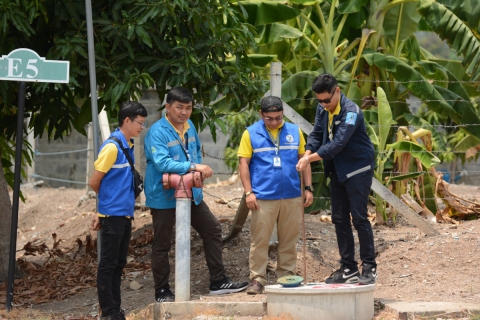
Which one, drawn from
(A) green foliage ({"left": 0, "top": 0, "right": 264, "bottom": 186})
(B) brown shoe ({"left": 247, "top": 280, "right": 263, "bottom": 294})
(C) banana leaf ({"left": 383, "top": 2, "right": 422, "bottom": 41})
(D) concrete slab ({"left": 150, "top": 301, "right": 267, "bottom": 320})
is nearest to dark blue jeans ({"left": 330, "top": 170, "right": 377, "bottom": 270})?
(B) brown shoe ({"left": 247, "top": 280, "right": 263, "bottom": 294})

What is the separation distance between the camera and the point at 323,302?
217 inches

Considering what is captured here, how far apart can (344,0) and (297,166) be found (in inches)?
184

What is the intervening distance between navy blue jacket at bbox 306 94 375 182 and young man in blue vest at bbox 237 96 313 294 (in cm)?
38

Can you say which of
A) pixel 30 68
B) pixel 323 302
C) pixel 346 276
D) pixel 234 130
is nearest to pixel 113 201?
pixel 30 68

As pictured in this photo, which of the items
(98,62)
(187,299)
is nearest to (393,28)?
(98,62)

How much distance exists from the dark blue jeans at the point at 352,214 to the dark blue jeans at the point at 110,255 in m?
1.74

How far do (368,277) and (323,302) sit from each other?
0.63m

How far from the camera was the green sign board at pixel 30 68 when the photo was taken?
20.2 ft

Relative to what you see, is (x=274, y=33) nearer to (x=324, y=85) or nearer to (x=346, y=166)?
(x=324, y=85)

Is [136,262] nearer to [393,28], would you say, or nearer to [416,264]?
[416,264]

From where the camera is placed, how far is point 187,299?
613cm

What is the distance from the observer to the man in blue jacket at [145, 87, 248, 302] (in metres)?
6.16

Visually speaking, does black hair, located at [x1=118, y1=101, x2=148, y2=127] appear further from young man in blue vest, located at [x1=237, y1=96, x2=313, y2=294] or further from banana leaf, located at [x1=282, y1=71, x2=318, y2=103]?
banana leaf, located at [x1=282, y1=71, x2=318, y2=103]

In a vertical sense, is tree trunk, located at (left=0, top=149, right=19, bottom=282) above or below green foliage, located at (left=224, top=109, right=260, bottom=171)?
below
